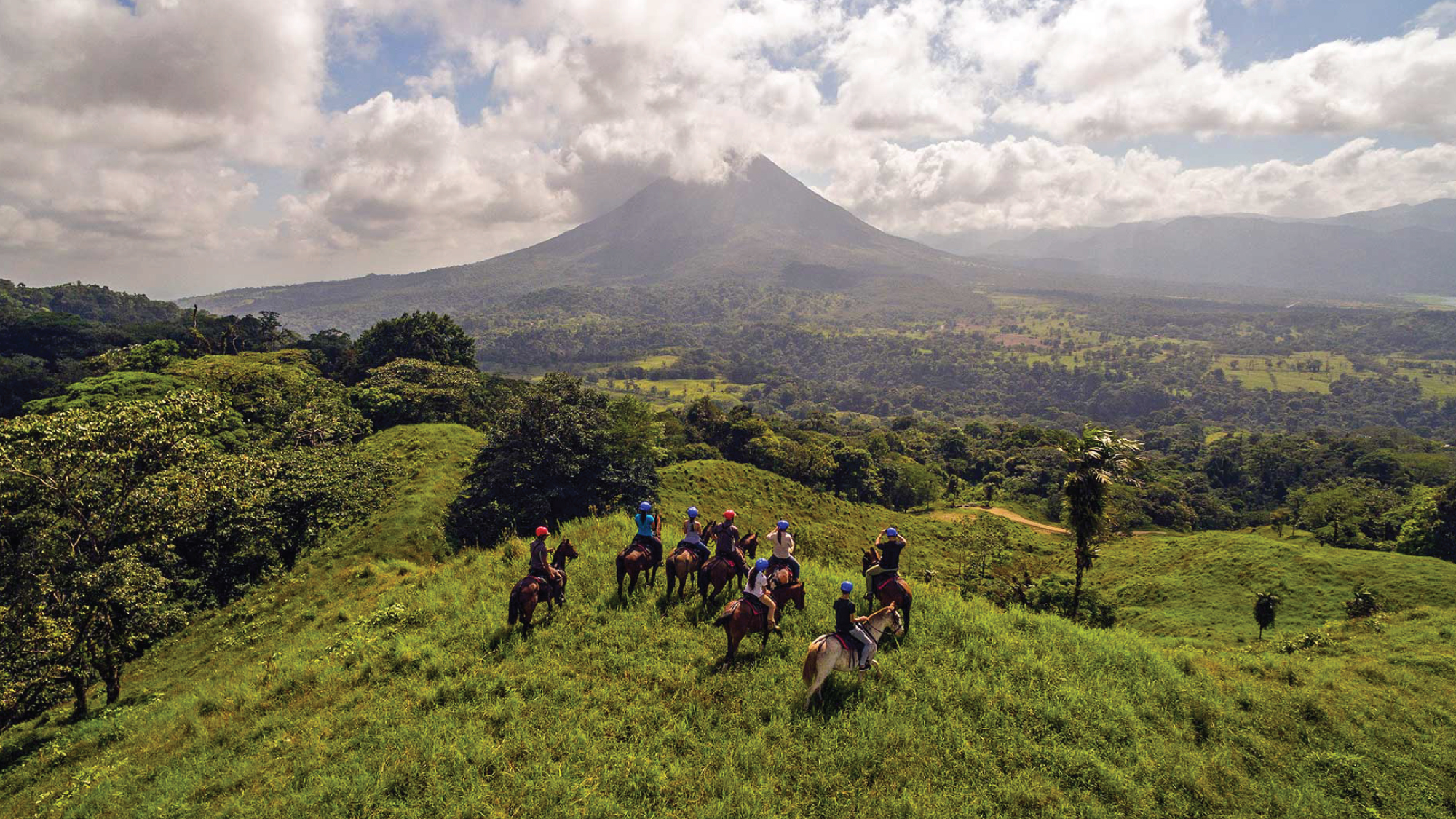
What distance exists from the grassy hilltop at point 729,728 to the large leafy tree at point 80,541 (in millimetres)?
1900

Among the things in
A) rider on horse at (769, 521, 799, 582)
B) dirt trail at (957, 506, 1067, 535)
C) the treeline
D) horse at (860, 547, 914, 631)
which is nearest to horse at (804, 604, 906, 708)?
horse at (860, 547, 914, 631)

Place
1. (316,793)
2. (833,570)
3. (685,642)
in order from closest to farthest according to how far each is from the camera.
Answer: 1. (316,793)
2. (685,642)
3. (833,570)

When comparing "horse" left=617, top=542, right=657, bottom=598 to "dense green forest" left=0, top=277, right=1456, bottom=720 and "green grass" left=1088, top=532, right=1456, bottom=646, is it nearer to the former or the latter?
"dense green forest" left=0, top=277, right=1456, bottom=720

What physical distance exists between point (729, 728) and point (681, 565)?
4.19 metres

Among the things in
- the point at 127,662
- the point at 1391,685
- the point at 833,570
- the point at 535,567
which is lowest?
the point at 127,662

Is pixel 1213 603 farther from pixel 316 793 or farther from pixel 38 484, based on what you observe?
pixel 38 484

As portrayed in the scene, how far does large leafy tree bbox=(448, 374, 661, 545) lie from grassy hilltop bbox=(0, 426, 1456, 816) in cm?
1588

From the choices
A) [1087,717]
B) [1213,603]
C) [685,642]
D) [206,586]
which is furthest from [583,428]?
[1213,603]

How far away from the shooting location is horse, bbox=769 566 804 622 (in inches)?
480

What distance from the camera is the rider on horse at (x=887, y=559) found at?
12.2 meters

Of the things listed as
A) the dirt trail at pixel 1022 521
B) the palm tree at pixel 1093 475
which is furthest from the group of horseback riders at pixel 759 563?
the dirt trail at pixel 1022 521

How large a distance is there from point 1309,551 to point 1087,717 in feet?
138

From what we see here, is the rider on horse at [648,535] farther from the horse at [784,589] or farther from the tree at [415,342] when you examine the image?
the tree at [415,342]

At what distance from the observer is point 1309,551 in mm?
36688
